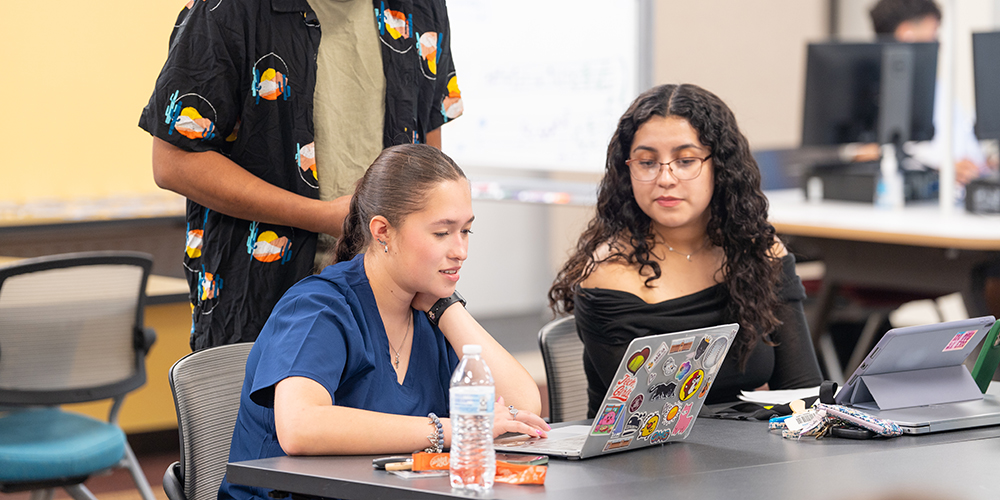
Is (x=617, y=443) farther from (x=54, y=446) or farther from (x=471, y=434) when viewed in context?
(x=54, y=446)

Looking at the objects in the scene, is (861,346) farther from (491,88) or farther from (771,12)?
(771,12)

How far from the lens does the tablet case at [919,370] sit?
1587 mm

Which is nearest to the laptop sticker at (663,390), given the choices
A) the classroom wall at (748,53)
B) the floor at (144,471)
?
the floor at (144,471)

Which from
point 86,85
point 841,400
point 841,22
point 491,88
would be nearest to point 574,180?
point 491,88

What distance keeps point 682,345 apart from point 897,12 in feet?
13.8

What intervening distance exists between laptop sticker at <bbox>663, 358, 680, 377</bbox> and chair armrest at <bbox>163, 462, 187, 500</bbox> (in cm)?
80

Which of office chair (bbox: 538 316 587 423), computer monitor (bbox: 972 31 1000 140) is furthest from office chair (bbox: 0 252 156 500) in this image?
computer monitor (bbox: 972 31 1000 140)

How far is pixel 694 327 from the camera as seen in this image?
200 cm

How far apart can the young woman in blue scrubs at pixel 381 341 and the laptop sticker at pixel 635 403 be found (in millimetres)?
172

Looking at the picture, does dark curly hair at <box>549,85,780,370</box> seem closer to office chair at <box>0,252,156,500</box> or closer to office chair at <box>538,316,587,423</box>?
office chair at <box>538,316,587,423</box>

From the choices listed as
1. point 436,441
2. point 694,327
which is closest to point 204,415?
point 436,441

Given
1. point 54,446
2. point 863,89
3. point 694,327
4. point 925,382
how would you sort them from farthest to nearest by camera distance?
1. point 863,89
2. point 54,446
3. point 694,327
4. point 925,382

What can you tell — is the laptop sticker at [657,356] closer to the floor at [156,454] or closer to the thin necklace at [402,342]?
the thin necklace at [402,342]

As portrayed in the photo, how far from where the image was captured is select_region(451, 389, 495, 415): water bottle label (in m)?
→ 1.26
